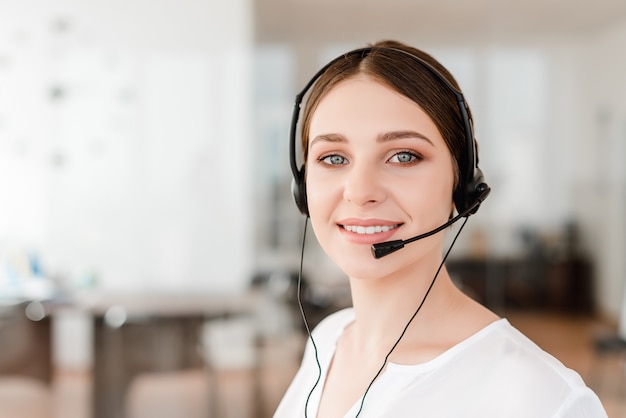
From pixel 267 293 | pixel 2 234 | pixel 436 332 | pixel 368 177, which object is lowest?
pixel 267 293

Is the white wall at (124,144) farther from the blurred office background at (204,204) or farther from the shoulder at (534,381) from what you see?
the shoulder at (534,381)

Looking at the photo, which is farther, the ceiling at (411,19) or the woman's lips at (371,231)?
the ceiling at (411,19)

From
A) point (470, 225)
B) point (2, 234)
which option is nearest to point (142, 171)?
point (2, 234)

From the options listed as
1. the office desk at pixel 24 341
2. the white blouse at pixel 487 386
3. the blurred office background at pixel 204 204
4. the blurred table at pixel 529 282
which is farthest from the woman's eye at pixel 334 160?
the office desk at pixel 24 341

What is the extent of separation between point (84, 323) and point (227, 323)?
0.74 meters

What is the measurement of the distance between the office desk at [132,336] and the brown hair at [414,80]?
2.91 m

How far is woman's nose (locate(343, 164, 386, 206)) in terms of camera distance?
2.76 feet

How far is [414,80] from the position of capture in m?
0.87

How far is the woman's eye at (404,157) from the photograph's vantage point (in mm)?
863

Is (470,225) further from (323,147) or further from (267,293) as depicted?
(323,147)

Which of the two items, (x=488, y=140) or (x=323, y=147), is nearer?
(x=323, y=147)

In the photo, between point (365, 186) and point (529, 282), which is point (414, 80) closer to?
point (365, 186)

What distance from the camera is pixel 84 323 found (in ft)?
12.5

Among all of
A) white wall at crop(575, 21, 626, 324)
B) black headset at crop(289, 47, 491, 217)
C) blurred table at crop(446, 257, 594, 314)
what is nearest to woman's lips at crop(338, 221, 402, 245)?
black headset at crop(289, 47, 491, 217)
